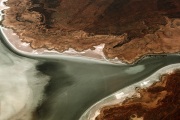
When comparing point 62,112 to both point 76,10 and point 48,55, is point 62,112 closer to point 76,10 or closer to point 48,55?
point 48,55

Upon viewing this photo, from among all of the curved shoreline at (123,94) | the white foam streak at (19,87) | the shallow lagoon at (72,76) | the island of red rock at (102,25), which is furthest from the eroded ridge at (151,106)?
the white foam streak at (19,87)

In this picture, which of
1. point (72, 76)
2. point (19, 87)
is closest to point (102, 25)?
point (72, 76)

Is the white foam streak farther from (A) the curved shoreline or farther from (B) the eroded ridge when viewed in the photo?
(B) the eroded ridge

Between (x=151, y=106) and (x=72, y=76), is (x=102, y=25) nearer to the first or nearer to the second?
(x=72, y=76)

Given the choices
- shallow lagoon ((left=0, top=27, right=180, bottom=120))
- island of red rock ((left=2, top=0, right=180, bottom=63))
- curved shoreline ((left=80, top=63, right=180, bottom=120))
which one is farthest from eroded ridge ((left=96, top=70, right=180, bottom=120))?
island of red rock ((left=2, top=0, right=180, bottom=63))

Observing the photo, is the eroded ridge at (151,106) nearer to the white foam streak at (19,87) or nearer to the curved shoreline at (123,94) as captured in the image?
the curved shoreline at (123,94)

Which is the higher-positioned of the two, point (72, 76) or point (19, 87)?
point (72, 76)
